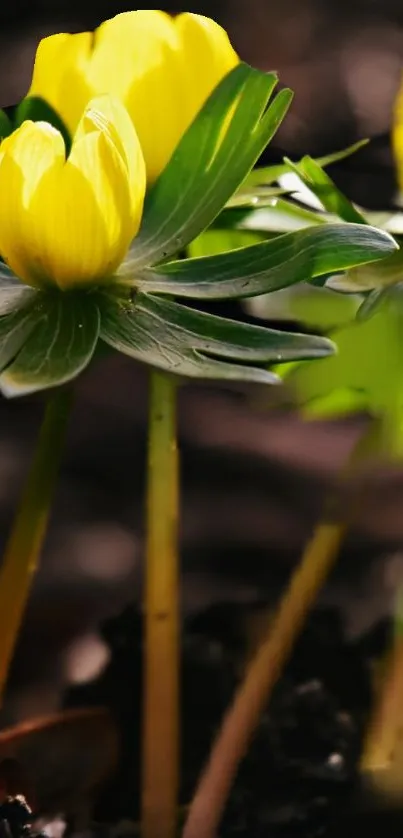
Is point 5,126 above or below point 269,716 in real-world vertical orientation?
above

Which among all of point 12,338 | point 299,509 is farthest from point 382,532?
point 12,338

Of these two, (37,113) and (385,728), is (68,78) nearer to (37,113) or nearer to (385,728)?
(37,113)

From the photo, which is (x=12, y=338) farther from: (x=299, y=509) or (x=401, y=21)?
(x=401, y=21)

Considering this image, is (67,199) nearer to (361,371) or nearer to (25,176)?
(25,176)

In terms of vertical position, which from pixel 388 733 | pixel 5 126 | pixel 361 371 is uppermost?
pixel 5 126

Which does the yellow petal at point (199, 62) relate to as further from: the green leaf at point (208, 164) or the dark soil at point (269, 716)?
the dark soil at point (269, 716)

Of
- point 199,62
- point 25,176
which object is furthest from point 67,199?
point 199,62
